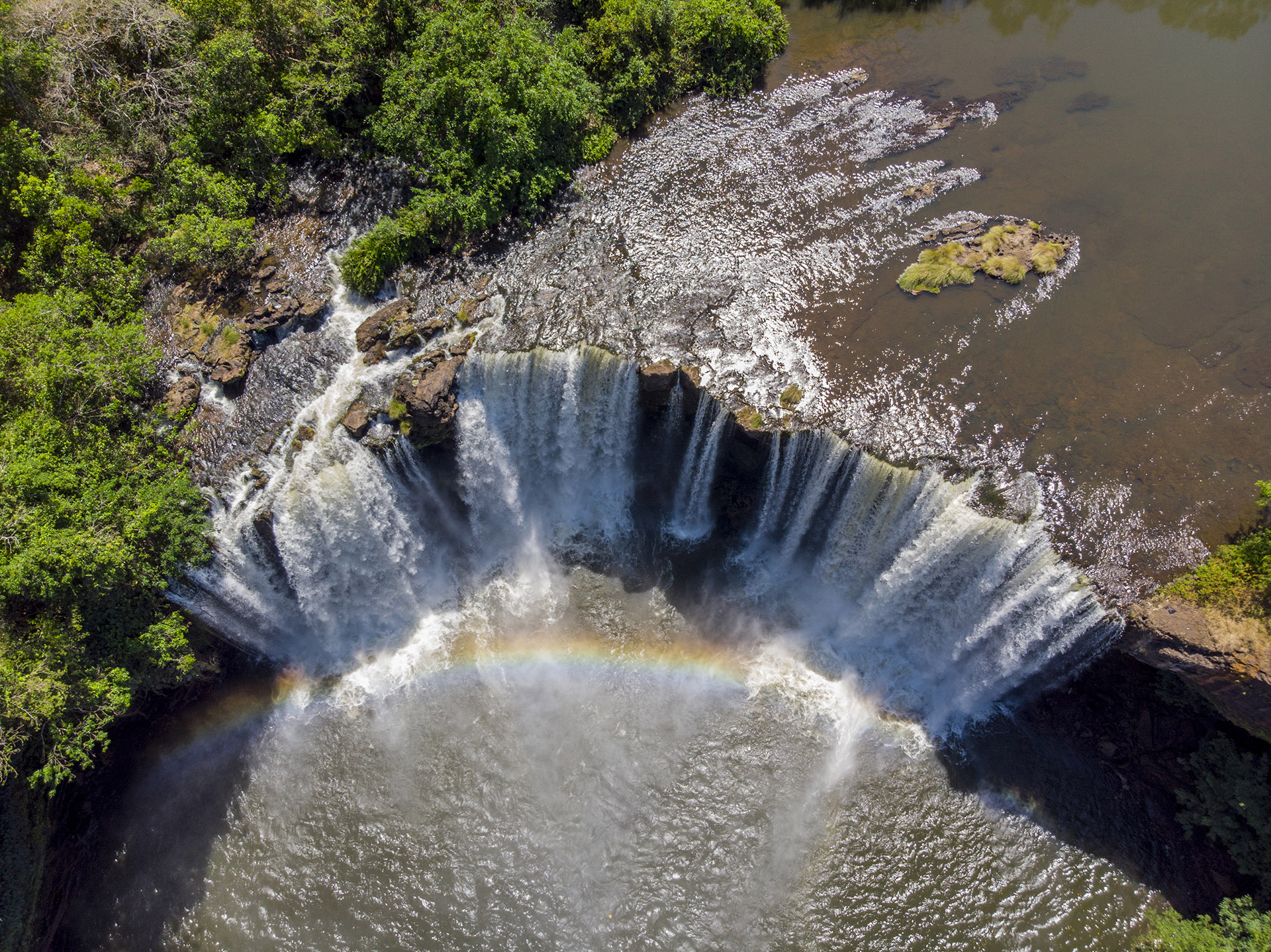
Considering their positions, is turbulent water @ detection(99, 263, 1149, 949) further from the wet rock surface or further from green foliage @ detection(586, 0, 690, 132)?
green foliage @ detection(586, 0, 690, 132)

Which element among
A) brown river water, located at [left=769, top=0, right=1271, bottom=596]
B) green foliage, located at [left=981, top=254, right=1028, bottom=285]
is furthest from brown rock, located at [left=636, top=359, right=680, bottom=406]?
green foliage, located at [left=981, top=254, right=1028, bottom=285]

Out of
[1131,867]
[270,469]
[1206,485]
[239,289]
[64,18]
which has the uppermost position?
[64,18]

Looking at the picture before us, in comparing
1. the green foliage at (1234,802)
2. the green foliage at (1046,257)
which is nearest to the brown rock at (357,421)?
the green foliage at (1046,257)

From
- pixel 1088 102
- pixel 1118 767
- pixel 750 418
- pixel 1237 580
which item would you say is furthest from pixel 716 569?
pixel 1088 102

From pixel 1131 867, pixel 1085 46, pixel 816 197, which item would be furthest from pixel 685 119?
pixel 1131 867

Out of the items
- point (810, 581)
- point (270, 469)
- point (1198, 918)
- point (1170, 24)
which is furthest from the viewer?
point (1170, 24)

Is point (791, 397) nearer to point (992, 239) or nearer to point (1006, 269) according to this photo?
point (1006, 269)

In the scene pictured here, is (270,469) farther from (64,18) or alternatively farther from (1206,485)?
(1206,485)
